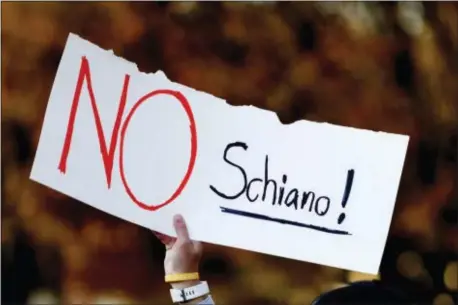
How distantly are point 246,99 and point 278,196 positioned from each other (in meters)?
0.10

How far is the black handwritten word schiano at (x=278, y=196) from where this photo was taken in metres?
0.60

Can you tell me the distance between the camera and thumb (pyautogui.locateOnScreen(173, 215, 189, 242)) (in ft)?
1.98

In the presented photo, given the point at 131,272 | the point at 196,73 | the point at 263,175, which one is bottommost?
the point at 131,272

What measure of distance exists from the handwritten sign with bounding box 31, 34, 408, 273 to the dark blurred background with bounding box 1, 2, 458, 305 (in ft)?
0.04

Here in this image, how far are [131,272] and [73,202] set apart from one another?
0.31ft

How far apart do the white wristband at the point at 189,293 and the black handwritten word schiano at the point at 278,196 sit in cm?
8

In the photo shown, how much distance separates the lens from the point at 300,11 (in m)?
0.60

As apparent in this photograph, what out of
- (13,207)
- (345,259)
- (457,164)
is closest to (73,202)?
(13,207)

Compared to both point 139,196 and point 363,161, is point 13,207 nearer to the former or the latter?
point 139,196

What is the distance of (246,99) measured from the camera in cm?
61

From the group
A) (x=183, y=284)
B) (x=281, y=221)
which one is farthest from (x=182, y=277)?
(x=281, y=221)

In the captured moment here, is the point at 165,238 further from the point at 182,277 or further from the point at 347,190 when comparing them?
the point at 347,190

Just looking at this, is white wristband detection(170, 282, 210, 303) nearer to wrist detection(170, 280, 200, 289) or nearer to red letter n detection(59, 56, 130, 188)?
wrist detection(170, 280, 200, 289)

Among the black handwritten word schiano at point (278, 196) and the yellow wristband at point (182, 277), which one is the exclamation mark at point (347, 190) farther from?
the yellow wristband at point (182, 277)
